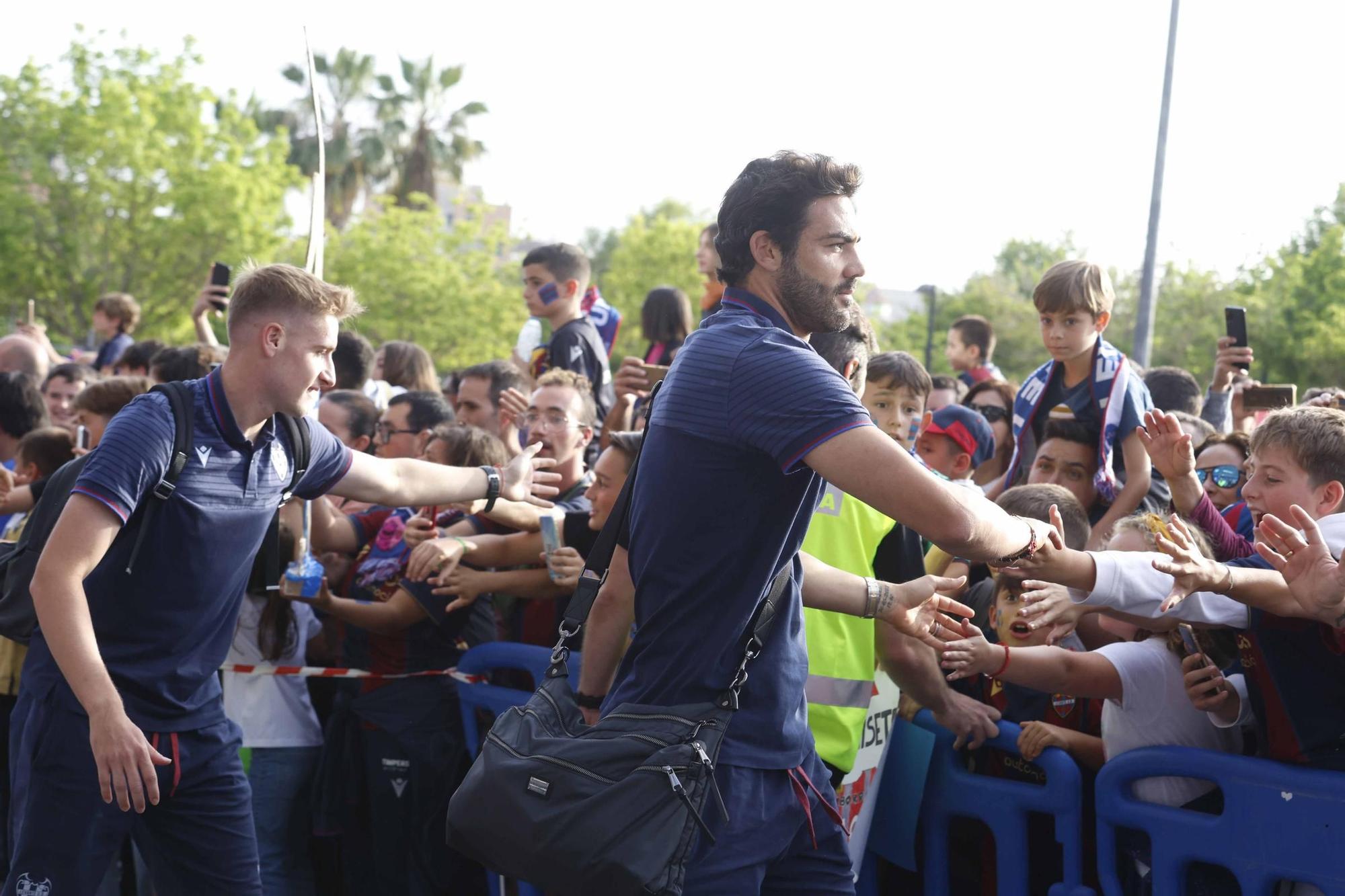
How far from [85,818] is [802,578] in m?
2.07

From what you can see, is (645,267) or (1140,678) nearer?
(1140,678)

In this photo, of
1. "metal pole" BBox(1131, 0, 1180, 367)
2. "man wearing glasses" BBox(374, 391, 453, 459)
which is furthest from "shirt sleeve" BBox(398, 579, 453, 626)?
"metal pole" BBox(1131, 0, 1180, 367)

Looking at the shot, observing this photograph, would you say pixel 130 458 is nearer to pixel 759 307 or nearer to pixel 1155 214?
pixel 759 307

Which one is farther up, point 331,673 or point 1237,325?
point 1237,325

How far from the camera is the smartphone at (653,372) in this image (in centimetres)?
522

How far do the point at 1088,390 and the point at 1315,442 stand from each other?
2.11 m

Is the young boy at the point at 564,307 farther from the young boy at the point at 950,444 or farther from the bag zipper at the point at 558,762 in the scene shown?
the bag zipper at the point at 558,762

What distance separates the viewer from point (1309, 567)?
2861 millimetres

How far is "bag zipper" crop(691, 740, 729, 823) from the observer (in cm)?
254

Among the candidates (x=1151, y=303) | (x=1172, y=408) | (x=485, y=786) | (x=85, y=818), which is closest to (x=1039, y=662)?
(x=485, y=786)

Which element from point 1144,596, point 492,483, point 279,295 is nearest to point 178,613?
point 279,295

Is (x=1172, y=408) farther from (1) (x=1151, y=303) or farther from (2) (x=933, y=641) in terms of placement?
(1) (x=1151, y=303)

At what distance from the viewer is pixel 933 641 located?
323 centimetres

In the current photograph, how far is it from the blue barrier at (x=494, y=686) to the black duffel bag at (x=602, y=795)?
1.60 metres
